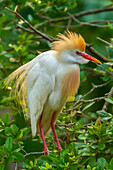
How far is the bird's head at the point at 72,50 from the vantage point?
84.7 inches

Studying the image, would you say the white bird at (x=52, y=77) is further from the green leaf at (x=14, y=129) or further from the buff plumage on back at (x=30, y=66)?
the green leaf at (x=14, y=129)

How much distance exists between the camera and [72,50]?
7.18ft

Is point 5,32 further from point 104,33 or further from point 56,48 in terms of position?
point 104,33

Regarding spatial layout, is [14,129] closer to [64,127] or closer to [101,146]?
[64,127]

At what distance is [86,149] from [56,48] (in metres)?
0.76

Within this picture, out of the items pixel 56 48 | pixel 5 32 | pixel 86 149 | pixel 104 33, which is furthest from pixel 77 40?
pixel 104 33

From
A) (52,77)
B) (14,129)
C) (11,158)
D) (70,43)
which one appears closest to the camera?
(11,158)

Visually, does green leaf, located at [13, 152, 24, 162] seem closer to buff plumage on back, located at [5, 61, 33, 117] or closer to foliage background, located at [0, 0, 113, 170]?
foliage background, located at [0, 0, 113, 170]

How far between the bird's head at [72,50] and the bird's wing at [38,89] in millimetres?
174

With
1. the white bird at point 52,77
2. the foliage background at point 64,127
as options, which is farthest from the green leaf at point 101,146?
the white bird at point 52,77

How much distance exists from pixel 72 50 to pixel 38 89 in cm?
40

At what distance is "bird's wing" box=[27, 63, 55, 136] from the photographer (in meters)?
2.30

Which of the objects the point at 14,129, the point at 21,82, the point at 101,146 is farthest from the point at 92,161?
the point at 21,82

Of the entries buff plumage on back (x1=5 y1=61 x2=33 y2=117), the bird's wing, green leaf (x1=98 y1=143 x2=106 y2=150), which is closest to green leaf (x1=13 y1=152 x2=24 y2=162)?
the bird's wing
